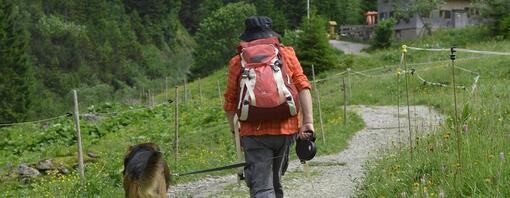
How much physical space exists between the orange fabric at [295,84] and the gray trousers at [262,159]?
60 millimetres

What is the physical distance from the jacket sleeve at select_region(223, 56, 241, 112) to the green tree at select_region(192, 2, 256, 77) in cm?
5675

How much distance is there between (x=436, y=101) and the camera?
15922 mm

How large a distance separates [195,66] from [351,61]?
3123 centimetres

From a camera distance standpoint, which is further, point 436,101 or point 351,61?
point 351,61

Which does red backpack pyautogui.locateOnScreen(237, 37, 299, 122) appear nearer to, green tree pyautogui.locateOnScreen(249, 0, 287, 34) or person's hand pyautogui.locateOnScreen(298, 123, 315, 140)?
person's hand pyautogui.locateOnScreen(298, 123, 315, 140)

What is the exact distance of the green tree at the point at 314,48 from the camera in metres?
31.5

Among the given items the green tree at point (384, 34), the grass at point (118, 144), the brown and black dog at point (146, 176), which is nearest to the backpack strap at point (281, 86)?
the brown and black dog at point (146, 176)

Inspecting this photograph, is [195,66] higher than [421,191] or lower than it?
lower

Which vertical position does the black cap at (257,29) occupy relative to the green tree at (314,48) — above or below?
above

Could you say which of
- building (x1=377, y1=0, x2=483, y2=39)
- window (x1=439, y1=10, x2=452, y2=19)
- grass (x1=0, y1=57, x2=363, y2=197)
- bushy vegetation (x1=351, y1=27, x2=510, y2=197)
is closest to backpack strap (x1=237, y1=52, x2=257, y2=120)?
bushy vegetation (x1=351, y1=27, x2=510, y2=197)

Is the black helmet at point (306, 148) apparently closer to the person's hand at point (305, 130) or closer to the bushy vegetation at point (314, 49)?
the person's hand at point (305, 130)

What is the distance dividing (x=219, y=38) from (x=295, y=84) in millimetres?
59944

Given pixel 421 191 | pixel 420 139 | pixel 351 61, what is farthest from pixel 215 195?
pixel 351 61

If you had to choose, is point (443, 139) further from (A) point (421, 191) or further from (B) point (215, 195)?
(B) point (215, 195)
